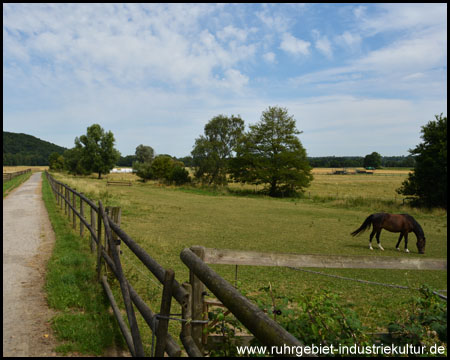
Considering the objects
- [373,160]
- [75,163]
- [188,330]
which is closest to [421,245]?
[188,330]

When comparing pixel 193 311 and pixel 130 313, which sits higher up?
pixel 193 311

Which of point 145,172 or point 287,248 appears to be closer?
point 287,248

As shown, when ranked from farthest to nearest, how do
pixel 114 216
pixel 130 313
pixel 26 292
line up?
pixel 114 216 < pixel 26 292 < pixel 130 313

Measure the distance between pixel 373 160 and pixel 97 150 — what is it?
117647 millimetres

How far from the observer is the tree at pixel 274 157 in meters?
40.5

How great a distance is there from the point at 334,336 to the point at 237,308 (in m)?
1.16

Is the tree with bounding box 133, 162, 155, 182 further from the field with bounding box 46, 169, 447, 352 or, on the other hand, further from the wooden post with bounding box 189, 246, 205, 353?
the wooden post with bounding box 189, 246, 205, 353

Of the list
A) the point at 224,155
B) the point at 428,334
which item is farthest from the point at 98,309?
the point at 224,155

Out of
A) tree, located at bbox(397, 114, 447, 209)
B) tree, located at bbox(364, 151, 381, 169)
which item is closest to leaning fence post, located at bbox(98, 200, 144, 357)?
tree, located at bbox(397, 114, 447, 209)

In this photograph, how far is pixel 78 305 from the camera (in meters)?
4.75

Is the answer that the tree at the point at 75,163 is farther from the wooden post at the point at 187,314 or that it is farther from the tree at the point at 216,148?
the wooden post at the point at 187,314

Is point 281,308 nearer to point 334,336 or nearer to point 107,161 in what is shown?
point 334,336

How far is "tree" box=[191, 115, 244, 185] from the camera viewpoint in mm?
54062

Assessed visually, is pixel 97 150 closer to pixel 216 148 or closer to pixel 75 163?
pixel 75 163
